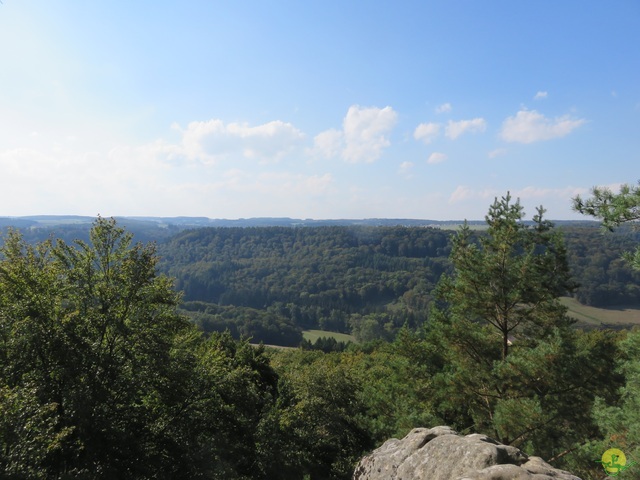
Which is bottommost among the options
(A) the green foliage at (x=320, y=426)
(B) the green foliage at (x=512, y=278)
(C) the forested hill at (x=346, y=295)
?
(C) the forested hill at (x=346, y=295)

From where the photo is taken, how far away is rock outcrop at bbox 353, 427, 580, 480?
6.26 m

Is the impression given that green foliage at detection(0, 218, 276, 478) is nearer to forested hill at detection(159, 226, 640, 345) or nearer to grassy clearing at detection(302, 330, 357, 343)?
forested hill at detection(159, 226, 640, 345)

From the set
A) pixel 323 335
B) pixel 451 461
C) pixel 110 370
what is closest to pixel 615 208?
pixel 451 461

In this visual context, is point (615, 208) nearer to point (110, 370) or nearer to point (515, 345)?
point (515, 345)

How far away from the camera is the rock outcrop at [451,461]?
6.26 metres

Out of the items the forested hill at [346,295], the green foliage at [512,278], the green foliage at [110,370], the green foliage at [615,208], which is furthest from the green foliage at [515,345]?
the forested hill at [346,295]

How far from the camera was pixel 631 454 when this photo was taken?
8.25 meters

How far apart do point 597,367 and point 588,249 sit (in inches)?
7190

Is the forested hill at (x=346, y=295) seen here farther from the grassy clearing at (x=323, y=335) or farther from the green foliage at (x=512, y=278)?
the green foliage at (x=512, y=278)

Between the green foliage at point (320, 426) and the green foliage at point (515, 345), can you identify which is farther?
the green foliage at point (320, 426)

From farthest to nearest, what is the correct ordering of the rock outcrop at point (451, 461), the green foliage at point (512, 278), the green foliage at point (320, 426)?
the green foliage at point (320, 426) < the green foliage at point (512, 278) < the rock outcrop at point (451, 461)

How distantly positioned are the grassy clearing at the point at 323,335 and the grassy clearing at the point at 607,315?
65488 mm

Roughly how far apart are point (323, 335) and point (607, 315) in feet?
300

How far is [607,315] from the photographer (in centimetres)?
11538
